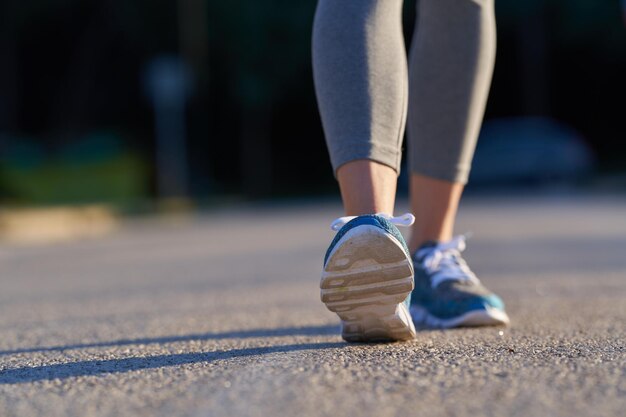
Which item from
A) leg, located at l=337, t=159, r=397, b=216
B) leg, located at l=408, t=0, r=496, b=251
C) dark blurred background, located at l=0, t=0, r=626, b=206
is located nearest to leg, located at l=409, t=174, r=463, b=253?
leg, located at l=408, t=0, r=496, b=251

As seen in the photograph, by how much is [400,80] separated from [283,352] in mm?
582

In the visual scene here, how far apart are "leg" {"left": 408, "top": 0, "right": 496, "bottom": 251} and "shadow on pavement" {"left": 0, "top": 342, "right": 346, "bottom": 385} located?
1.67ft

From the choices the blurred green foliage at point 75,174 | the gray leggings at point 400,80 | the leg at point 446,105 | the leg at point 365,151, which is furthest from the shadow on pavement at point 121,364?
the blurred green foliage at point 75,174

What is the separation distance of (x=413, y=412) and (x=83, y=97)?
73.7ft

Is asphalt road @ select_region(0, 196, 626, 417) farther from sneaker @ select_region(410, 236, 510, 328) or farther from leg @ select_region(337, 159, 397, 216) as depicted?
leg @ select_region(337, 159, 397, 216)

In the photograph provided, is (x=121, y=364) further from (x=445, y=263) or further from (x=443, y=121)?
(x=443, y=121)

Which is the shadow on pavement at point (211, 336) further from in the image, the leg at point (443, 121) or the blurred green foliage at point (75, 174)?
the blurred green foliage at point (75, 174)

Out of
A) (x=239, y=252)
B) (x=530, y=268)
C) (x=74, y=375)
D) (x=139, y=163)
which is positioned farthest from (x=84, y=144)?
(x=74, y=375)

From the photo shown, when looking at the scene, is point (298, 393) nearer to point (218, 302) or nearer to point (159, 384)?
point (159, 384)

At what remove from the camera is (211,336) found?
80.9 inches

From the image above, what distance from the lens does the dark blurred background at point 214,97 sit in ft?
65.7

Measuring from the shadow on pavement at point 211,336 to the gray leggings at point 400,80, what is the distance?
1.45 feet

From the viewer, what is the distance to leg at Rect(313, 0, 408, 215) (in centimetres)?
173

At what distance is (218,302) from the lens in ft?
9.75
